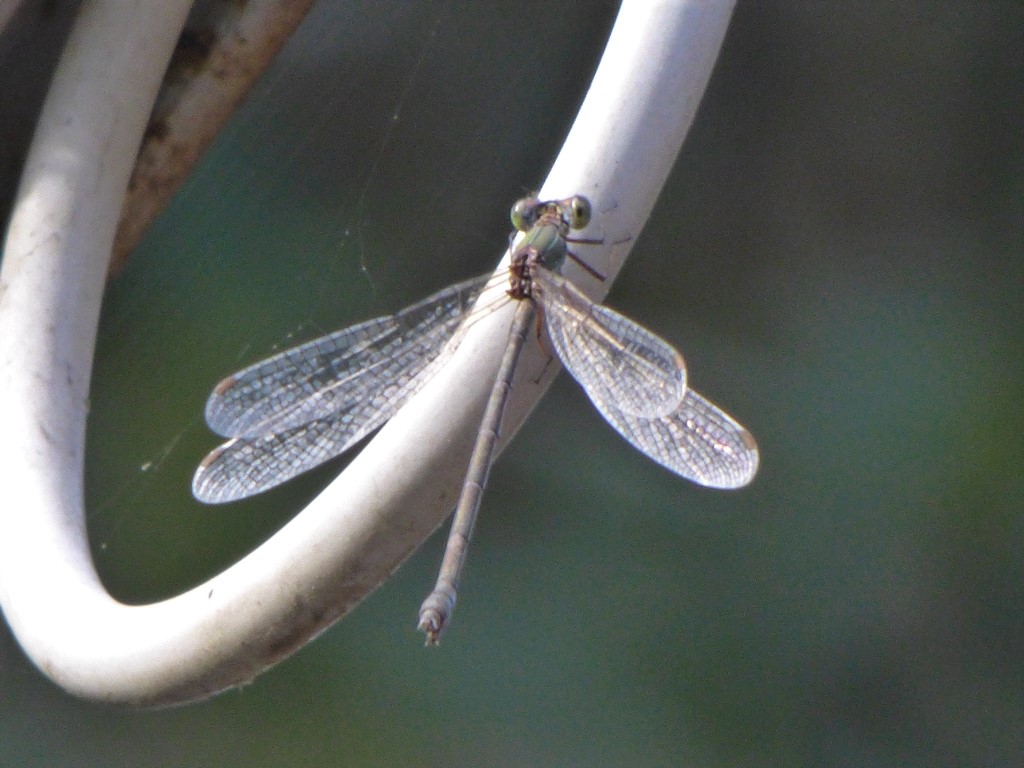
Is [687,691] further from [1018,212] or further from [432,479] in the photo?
[432,479]

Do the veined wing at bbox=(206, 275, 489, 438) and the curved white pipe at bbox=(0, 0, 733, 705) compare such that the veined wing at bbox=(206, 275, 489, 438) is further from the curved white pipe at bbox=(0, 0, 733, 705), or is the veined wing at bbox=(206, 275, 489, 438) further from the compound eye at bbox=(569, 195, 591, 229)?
the compound eye at bbox=(569, 195, 591, 229)

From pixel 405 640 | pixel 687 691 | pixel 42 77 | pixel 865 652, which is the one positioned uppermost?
pixel 42 77

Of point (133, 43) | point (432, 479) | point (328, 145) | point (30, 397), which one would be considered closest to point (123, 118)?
point (133, 43)

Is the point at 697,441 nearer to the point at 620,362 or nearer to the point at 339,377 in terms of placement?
the point at 620,362

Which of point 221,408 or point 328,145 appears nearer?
point 221,408

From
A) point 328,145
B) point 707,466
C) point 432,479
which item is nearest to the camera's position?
point 432,479

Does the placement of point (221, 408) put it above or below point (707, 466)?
below

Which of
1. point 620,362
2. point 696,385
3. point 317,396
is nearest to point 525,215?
point 620,362
